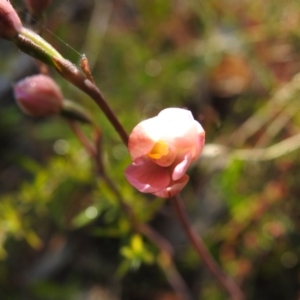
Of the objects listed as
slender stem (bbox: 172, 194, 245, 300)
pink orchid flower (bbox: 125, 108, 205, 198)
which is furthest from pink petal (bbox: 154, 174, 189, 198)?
slender stem (bbox: 172, 194, 245, 300)

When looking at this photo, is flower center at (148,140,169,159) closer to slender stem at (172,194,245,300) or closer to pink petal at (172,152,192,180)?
pink petal at (172,152,192,180)

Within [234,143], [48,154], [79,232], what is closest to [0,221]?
[79,232]

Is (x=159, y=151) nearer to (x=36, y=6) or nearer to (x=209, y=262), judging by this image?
(x=36, y=6)

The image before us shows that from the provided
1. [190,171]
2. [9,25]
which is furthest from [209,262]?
[9,25]

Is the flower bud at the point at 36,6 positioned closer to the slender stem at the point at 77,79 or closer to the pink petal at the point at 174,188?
the slender stem at the point at 77,79

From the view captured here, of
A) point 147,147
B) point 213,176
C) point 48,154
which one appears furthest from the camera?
point 48,154

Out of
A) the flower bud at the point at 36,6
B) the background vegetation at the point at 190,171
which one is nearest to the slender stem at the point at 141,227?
the background vegetation at the point at 190,171

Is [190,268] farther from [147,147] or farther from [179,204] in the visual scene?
[147,147]
